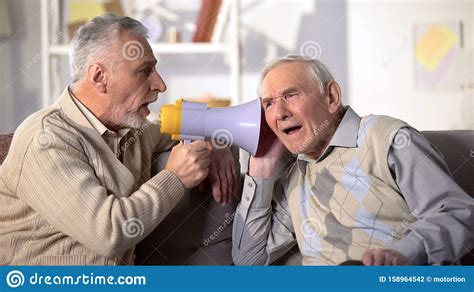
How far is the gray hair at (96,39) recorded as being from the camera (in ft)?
5.59

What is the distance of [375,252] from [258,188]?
1.36 feet

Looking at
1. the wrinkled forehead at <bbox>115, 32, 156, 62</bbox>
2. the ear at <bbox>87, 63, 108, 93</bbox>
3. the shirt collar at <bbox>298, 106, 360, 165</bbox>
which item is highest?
the wrinkled forehead at <bbox>115, 32, 156, 62</bbox>

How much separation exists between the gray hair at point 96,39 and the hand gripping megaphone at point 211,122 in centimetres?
24

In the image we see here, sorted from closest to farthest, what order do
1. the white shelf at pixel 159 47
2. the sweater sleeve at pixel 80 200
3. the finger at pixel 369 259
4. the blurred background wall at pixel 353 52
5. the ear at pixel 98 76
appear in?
1. the finger at pixel 369 259
2. the sweater sleeve at pixel 80 200
3. the ear at pixel 98 76
4. the white shelf at pixel 159 47
5. the blurred background wall at pixel 353 52

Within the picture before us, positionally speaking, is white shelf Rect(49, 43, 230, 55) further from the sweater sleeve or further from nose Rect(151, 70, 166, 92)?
the sweater sleeve

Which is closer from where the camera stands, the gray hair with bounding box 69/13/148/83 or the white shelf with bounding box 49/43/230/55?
the gray hair with bounding box 69/13/148/83

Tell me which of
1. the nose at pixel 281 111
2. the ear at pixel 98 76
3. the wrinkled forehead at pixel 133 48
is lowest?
the nose at pixel 281 111

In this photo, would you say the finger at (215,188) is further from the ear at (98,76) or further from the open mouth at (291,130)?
the ear at (98,76)

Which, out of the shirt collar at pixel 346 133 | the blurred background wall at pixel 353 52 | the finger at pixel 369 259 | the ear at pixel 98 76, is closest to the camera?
the finger at pixel 369 259

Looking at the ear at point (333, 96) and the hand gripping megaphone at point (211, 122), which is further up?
the ear at point (333, 96)

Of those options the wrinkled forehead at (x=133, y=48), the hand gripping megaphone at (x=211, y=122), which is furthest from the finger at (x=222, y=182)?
the wrinkled forehead at (x=133, y=48)

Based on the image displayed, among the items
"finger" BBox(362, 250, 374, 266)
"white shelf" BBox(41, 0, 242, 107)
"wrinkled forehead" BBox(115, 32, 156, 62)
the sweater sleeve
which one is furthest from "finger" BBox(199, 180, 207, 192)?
"white shelf" BBox(41, 0, 242, 107)

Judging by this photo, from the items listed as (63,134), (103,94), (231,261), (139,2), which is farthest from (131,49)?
(139,2)

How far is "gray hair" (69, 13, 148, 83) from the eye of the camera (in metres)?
1.71
